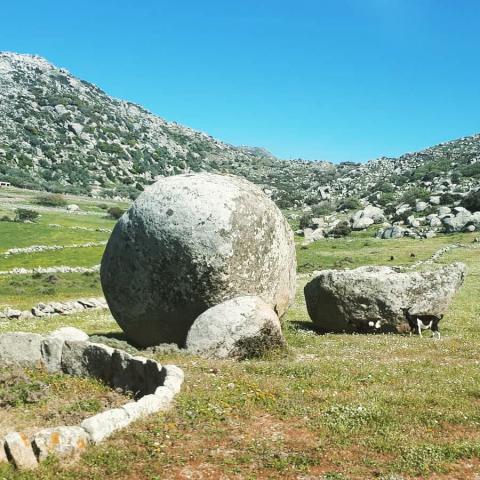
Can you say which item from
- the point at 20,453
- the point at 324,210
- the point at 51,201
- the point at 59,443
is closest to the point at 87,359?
the point at 59,443

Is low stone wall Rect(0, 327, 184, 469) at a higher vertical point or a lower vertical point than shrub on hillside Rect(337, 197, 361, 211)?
lower

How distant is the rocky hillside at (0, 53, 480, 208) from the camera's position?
12306 centimetres

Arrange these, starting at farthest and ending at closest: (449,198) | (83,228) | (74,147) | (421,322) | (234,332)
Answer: (74,147)
(449,198)
(83,228)
(421,322)
(234,332)

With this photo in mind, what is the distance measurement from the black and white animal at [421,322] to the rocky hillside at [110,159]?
76.3 meters

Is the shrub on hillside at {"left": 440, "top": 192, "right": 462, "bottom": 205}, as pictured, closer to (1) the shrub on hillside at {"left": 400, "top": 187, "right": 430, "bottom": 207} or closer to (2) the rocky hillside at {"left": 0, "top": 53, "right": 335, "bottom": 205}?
(1) the shrub on hillside at {"left": 400, "top": 187, "right": 430, "bottom": 207}

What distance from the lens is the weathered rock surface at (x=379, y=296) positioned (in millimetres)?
22297

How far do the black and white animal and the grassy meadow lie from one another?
47.7 inches

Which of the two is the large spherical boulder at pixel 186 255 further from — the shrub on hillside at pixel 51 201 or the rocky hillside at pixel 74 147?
the rocky hillside at pixel 74 147

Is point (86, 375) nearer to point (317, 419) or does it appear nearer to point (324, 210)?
point (317, 419)

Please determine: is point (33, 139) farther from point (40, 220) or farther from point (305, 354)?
point (305, 354)

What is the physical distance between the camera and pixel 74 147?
15350 centimetres

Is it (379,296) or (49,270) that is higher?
(379,296)

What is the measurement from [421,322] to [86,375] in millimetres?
12949

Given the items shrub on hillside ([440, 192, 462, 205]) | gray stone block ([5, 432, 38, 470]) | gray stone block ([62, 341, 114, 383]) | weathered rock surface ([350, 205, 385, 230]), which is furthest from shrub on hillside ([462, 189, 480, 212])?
gray stone block ([5, 432, 38, 470])
